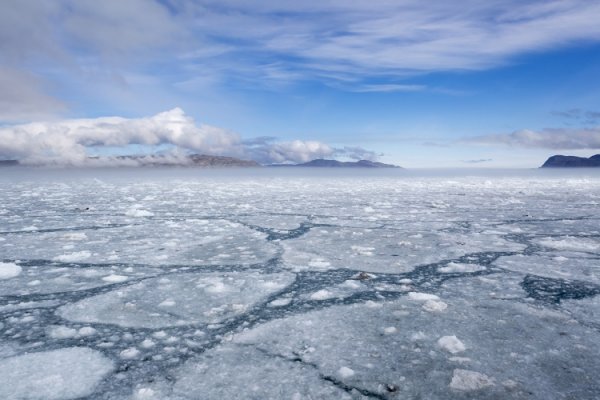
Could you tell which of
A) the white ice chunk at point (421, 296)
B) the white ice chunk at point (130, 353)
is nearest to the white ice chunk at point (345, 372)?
the white ice chunk at point (130, 353)

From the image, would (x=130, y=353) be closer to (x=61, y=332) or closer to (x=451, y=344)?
(x=61, y=332)

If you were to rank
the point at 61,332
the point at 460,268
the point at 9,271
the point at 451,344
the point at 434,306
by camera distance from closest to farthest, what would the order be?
the point at 451,344, the point at 61,332, the point at 434,306, the point at 9,271, the point at 460,268

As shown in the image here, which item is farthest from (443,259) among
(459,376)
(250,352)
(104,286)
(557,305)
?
(104,286)

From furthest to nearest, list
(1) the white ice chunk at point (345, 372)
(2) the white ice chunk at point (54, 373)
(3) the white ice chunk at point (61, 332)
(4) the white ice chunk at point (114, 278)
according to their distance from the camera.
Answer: (4) the white ice chunk at point (114, 278) → (3) the white ice chunk at point (61, 332) → (1) the white ice chunk at point (345, 372) → (2) the white ice chunk at point (54, 373)

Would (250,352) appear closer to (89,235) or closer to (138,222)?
(89,235)

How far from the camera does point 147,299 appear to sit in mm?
3383

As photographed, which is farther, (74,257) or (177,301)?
(74,257)

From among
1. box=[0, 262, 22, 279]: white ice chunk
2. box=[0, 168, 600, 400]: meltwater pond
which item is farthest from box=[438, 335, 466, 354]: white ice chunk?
→ box=[0, 262, 22, 279]: white ice chunk

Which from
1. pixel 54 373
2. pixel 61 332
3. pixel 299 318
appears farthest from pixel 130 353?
pixel 299 318

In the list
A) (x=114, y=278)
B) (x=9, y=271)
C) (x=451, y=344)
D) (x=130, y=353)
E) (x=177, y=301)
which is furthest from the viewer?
(x=9, y=271)

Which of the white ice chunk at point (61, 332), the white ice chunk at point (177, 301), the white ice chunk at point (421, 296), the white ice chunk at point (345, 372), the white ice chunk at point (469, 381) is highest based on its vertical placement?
the white ice chunk at point (421, 296)

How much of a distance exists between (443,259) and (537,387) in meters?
2.74

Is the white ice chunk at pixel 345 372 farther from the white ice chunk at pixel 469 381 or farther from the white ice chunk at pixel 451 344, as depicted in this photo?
the white ice chunk at pixel 451 344

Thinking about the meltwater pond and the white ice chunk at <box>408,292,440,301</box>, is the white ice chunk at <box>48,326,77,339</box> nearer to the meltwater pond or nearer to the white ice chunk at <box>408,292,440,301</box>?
the meltwater pond
